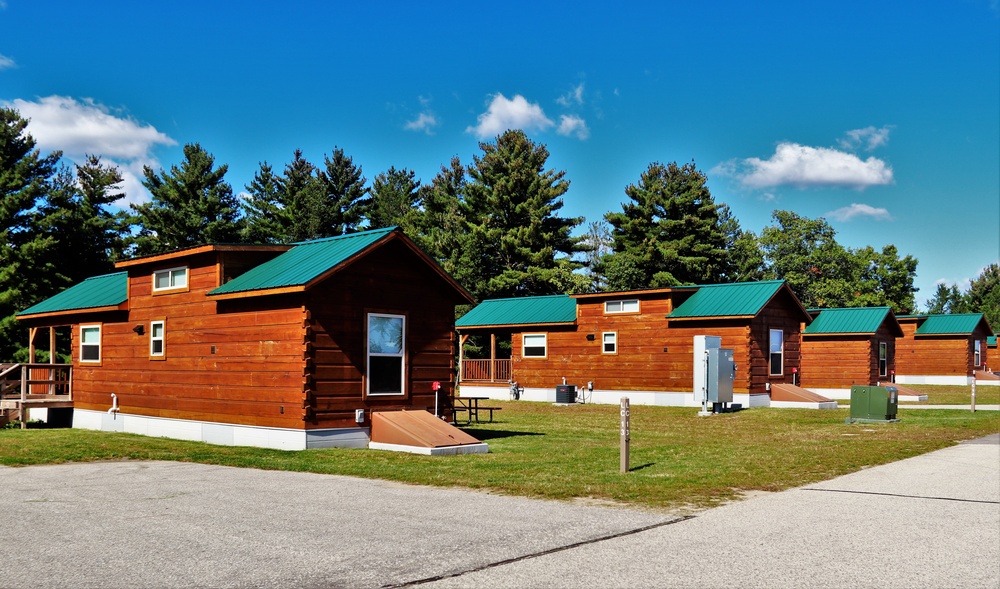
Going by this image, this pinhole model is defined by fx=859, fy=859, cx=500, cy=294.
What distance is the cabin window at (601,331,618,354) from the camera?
36031 mm

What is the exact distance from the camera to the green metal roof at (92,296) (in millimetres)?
23411

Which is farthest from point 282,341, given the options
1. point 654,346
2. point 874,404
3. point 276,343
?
point 654,346

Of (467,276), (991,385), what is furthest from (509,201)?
(991,385)

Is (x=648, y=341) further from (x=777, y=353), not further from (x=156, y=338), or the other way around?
(x=156, y=338)

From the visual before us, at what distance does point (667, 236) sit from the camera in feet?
219

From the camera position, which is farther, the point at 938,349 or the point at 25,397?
the point at 938,349

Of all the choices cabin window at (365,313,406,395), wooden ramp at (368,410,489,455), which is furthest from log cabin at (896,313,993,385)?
wooden ramp at (368,410,489,455)

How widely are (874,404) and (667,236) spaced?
4251cm

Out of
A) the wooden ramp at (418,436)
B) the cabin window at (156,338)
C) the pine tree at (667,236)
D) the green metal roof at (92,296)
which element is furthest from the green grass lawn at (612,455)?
the pine tree at (667,236)

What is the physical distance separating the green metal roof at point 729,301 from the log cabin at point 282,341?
14921mm

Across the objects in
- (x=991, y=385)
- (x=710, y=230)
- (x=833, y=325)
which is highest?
(x=710, y=230)

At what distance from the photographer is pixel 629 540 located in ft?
28.2

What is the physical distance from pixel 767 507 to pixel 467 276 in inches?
1790

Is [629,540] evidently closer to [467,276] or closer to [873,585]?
[873,585]
